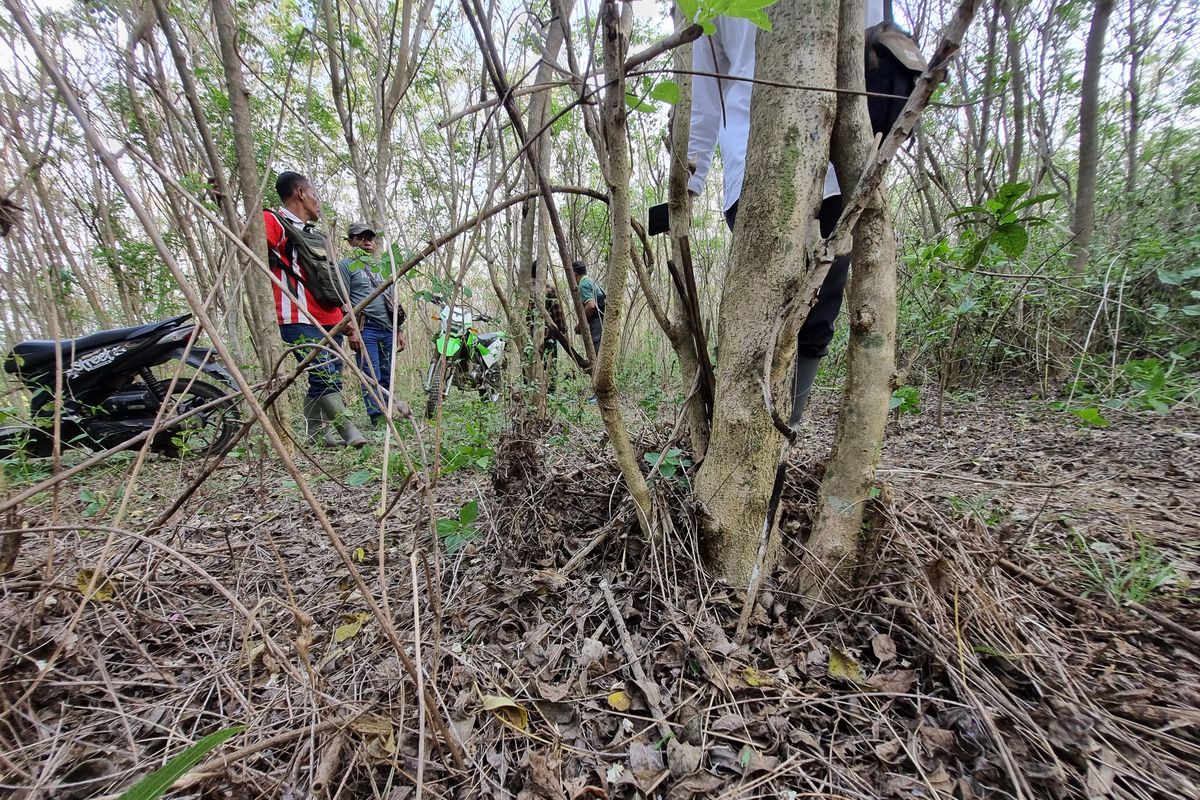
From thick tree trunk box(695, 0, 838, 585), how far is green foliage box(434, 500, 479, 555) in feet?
2.21

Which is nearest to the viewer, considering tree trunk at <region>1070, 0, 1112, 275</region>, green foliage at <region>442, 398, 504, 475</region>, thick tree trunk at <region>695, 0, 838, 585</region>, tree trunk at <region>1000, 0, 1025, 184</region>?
thick tree trunk at <region>695, 0, 838, 585</region>

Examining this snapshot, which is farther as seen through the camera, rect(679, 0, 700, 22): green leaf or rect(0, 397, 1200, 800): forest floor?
rect(0, 397, 1200, 800): forest floor

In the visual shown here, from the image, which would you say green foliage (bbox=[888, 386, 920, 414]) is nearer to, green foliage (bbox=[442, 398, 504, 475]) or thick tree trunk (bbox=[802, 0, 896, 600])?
thick tree trunk (bbox=[802, 0, 896, 600])

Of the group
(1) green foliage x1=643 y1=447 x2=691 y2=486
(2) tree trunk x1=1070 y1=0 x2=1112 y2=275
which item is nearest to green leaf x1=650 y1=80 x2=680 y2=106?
(1) green foliage x1=643 y1=447 x2=691 y2=486

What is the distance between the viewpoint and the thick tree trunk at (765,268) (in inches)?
41.2

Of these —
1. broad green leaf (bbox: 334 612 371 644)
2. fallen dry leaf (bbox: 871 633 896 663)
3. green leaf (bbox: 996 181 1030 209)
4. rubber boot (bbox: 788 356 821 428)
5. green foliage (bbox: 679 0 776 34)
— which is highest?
green foliage (bbox: 679 0 776 34)

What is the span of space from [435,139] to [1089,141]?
5593 mm

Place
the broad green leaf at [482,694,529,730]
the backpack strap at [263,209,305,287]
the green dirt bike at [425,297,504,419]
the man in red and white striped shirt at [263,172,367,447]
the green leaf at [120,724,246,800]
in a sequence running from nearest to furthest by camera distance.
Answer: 1. the green leaf at [120,724,246,800]
2. the broad green leaf at [482,694,529,730]
3. the backpack strap at [263,209,305,287]
4. the man in red and white striped shirt at [263,172,367,447]
5. the green dirt bike at [425,297,504,419]

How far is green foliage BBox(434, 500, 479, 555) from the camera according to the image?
1.35 meters

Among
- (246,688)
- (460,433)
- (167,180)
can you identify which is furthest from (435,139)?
(246,688)

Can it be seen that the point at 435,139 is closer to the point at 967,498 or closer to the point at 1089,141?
the point at 967,498

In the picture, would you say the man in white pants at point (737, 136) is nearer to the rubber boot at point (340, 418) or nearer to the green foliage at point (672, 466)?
the green foliage at point (672, 466)

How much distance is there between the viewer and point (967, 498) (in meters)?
1.59

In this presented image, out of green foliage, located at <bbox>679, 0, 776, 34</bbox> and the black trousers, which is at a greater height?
green foliage, located at <bbox>679, 0, 776, 34</bbox>
